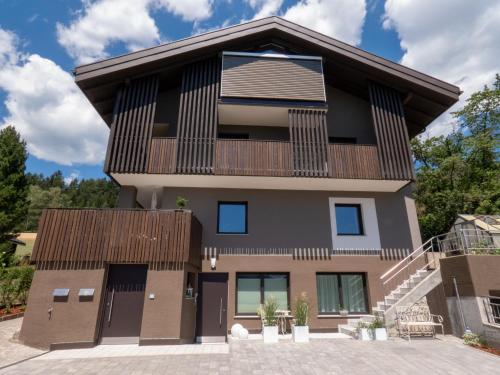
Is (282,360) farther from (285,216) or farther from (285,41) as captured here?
(285,41)

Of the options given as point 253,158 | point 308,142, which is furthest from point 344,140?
point 253,158

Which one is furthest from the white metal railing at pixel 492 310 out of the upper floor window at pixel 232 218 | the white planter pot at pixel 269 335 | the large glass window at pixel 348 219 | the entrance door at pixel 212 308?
the entrance door at pixel 212 308

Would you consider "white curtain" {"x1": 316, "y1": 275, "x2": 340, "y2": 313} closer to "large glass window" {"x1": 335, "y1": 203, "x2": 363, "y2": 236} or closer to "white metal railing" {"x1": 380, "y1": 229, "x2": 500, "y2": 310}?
"white metal railing" {"x1": 380, "y1": 229, "x2": 500, "y2": 310}

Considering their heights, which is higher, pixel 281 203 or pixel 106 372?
pixel 281 203

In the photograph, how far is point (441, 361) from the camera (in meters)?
7.30

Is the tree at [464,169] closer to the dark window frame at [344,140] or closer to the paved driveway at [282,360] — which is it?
the dark window frame at [344,140]

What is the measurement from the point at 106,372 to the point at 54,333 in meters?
3.45

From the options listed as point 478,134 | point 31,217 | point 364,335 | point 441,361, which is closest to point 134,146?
point 364,335

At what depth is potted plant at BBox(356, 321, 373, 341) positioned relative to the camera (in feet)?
31.9

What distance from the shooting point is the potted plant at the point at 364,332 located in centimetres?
971

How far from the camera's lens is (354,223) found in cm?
1334

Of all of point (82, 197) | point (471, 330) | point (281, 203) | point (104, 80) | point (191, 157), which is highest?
point (82, 197)

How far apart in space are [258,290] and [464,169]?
69.8 ft

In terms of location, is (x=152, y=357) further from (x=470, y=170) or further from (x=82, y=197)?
(x=82, y=197)
